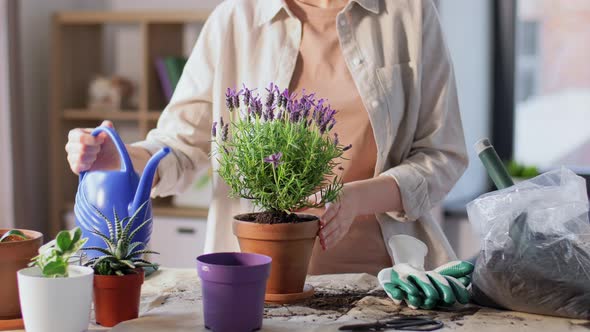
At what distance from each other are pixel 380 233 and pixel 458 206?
5.73ft

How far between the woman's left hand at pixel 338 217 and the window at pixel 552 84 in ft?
7.32

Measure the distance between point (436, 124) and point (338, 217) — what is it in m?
0.45

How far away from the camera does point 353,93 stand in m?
1.77

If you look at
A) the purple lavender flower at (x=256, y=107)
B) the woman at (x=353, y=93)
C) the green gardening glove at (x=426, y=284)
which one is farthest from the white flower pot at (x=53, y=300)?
the woman at (x=353, y=93)

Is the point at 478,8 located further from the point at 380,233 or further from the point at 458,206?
the point at 380,233

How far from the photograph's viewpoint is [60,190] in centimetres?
363

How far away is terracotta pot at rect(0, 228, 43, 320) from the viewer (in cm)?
120

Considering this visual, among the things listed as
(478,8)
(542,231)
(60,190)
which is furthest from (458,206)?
(542,231)

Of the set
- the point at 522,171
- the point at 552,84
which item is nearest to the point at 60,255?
the point at 522,171

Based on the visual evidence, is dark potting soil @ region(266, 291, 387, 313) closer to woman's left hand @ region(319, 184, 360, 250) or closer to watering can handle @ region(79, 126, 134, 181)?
woman's left hand @ region(319, 184, 360, 250)

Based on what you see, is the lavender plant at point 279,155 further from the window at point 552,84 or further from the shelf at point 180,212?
the window at point 552,84

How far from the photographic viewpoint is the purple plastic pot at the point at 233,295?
117 centimetres

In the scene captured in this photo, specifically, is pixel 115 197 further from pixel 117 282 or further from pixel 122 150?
pixel 117 282

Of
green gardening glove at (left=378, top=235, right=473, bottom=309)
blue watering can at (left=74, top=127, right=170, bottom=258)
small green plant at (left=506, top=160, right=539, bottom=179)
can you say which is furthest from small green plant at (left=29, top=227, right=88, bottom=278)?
small green plant at (left=506, top=160, right=539, bottom=179)
